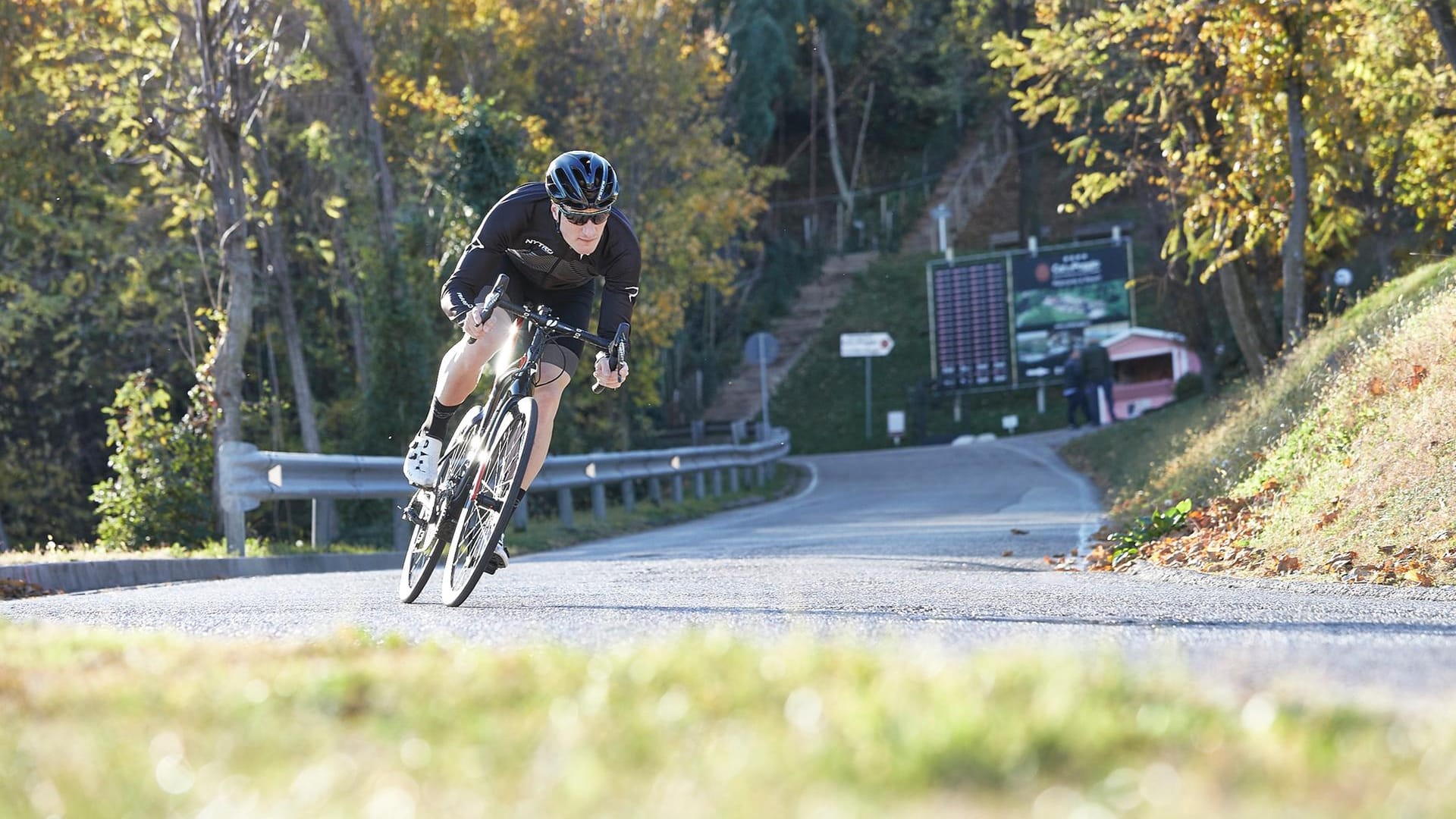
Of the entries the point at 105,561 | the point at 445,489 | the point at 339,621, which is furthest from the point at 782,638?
the point at 105,561

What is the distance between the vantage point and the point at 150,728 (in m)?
3.73

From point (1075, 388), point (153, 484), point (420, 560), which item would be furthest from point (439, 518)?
point (1075, 388)

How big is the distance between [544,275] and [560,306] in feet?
0.78

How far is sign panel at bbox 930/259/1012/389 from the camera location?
47.4 metres

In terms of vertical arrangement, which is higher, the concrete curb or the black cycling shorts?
the black cycling shorts

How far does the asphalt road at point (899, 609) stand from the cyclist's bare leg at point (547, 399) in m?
0.72

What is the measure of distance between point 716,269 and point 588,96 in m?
3.98

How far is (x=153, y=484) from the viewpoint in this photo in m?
16.6

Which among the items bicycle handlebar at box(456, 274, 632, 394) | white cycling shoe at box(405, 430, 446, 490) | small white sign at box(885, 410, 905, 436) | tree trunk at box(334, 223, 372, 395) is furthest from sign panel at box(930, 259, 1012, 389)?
bicycle handlebar at box(456, 274, 632, 394)

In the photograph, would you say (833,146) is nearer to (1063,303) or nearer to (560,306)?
(1063,303)

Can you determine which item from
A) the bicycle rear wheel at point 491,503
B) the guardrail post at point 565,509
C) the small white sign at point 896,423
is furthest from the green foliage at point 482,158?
the small white sign at point 896,423

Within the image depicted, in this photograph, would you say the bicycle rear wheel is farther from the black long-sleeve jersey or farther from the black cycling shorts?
the black long-sleeve jersey

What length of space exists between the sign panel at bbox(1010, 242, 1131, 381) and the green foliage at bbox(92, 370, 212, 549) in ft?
105

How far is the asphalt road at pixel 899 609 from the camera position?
5.10m
